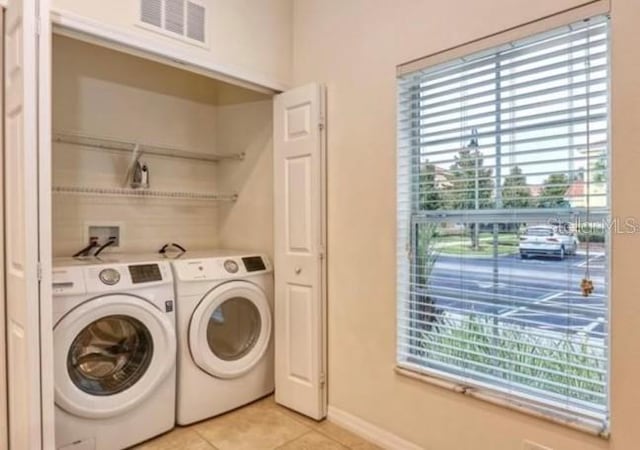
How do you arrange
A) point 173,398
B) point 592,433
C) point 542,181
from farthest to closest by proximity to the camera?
point 173,398
point 542,181
point 592,433

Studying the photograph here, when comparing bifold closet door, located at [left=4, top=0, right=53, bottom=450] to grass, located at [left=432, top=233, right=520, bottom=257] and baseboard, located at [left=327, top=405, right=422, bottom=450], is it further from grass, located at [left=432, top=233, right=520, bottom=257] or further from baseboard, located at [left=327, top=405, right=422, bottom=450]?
grass, located at [left=432, top=233, right=520, bottom=257]

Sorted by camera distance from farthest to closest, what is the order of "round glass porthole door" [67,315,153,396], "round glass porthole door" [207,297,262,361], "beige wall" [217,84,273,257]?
1. "beige wall" [217,84,273,257]
2. "round glass porthole door" [207,297,262,361]
3. "round glass porthole door" [67,315,153,396]

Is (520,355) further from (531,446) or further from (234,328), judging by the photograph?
(234,328)

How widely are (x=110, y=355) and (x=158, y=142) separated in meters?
1.55

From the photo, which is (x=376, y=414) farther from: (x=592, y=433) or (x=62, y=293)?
(x=62, y=293)

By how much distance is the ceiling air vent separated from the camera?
2.04 meters

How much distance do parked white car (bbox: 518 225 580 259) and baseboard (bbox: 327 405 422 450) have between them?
3.67 ft

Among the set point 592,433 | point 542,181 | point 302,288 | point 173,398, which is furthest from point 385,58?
point 173,398

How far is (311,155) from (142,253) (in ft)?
4.59

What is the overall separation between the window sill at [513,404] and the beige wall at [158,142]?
144cm

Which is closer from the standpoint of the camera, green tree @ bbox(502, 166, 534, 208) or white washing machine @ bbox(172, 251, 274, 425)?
green tree @ bbox(502, 166, 534, 208)

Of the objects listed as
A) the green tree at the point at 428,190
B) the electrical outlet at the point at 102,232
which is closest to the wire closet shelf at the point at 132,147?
the electrical outlet at the point at 102,232

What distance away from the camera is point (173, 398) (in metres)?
2.35

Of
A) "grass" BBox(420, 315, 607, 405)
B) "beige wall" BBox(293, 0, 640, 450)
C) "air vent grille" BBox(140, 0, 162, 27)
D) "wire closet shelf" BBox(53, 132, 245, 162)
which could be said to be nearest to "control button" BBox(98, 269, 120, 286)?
"wire closet shelf" BBox(53, 132, 245, 162)
